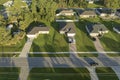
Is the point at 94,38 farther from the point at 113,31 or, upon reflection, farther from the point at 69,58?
the point at 69,58

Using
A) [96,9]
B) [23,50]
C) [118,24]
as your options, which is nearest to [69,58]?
[23,50]

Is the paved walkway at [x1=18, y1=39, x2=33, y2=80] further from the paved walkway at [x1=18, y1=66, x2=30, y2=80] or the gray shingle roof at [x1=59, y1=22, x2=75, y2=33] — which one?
the gray shingle roof at [x1=59, y1=22, x2=75, y2=33]

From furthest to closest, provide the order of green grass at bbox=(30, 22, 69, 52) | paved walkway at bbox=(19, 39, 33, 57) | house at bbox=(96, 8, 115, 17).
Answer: house at bbox=(96, 8, 115, 17) < green grass at bbox=(30, 22, 69, 52) < paved walkway at bbox=(19, 39, 33, 57)

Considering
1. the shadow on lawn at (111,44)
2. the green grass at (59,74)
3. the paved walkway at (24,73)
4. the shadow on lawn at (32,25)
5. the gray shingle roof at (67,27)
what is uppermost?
the shadow on lawn at (32,25)

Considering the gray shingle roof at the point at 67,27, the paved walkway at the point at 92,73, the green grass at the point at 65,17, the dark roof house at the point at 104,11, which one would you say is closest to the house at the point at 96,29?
the gray shingle roof at the point at 67,27

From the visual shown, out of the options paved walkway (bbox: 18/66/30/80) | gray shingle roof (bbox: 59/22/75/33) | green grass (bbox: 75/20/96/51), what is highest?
gray shingle roof (bbox: 59/22/75/33)

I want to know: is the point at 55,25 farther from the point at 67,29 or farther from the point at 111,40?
the point at 111,40

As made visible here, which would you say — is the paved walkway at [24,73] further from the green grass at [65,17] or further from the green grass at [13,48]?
the green grass at [65,17]

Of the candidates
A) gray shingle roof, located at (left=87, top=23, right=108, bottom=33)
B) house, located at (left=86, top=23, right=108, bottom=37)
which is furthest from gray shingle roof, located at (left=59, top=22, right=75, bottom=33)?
gray shingle roof, located at (left=87, top=23, right=108, bottom=33)
